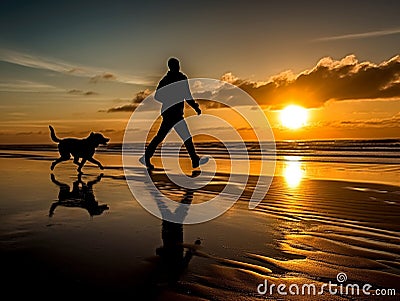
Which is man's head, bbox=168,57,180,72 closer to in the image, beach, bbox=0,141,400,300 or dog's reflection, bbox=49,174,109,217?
dog's reflection, bbox=49,174,109,217

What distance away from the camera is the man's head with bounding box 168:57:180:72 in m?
11.3

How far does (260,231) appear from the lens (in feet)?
15.5

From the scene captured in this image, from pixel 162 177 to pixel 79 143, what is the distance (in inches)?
127

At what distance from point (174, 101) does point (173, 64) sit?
1074 mm

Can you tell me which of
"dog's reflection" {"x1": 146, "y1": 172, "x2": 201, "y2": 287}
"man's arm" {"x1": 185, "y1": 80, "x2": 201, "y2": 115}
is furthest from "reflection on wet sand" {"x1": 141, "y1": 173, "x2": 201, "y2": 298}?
"man's arm" {"x1": 185, "y1": 80, "x2": 201, "y2": 115}

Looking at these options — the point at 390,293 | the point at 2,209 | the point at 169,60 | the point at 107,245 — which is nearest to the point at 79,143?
A: the point at 169,60

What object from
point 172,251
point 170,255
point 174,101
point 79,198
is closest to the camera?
point 170,255

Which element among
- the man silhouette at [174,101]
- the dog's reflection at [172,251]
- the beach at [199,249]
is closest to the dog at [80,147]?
the man silhouette at [174,101]

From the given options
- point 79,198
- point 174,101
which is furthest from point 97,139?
point 79,198

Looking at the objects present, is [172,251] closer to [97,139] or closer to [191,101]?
[191,101]

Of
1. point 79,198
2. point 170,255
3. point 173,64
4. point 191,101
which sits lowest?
point 170,255

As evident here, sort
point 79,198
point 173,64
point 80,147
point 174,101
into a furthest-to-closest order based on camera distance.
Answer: point 80,147 < point 174,101 < point 173,64 < point 79,198

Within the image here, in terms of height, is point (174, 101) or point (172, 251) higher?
point (174, 101)

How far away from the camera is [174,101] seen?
1163 cm
